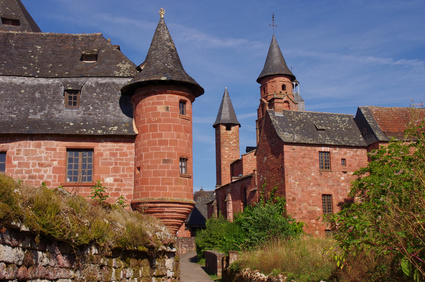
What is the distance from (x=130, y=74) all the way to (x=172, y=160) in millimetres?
4203

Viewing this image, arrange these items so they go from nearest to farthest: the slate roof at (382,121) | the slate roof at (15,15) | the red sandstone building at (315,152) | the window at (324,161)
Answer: the slate roof at (15,15)
the red sandstone building at (315,152)
the window at (324,161)
the slate roof at (382,121)

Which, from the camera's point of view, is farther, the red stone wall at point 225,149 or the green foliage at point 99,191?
the red stone wall at point 225,149

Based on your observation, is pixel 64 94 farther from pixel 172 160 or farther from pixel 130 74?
pixel 172 160

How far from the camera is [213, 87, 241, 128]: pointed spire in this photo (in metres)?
50.8

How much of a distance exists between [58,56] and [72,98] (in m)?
2.39

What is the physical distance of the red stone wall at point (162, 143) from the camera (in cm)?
1598

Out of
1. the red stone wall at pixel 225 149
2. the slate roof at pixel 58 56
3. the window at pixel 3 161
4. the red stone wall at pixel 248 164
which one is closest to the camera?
the window at pixel 3 161

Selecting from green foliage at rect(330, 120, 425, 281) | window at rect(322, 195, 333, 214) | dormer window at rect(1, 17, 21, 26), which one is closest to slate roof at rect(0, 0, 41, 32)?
dormer window at rect(1, 17, 21, 26)

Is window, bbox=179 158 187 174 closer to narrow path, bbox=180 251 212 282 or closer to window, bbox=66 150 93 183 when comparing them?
window, bbox=66 150 93 183

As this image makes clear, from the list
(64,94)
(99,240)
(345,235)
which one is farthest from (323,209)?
(99,240)

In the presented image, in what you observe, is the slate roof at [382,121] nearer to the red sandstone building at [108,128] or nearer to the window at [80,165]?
the red sandstone building at [108,128]

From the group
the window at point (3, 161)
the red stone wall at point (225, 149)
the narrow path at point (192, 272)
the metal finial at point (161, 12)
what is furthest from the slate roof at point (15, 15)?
the red stone wall at point (225, 149)

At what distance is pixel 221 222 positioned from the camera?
2775cm

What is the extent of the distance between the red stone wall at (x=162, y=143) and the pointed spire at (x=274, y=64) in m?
30.0
